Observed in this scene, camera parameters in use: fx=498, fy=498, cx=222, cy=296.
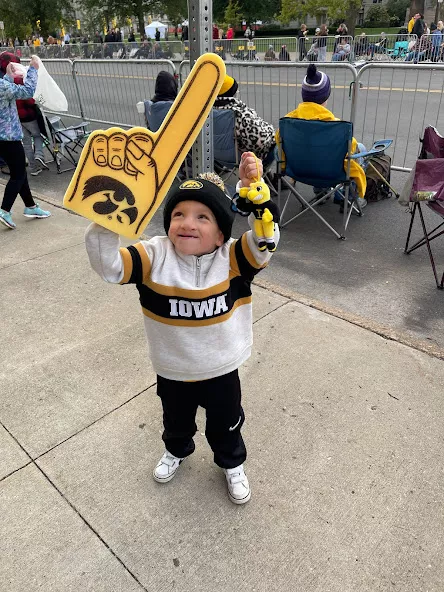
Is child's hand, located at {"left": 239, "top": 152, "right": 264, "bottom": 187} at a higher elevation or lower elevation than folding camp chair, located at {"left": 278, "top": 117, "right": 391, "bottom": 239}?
higher

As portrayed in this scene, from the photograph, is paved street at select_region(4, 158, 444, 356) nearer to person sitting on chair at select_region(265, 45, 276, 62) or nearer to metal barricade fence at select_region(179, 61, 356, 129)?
metal barricade fence at select_region(179, 61, 356, 129)

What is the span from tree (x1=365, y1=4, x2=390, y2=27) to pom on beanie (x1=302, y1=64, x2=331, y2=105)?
166ft

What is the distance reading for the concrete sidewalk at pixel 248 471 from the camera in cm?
193

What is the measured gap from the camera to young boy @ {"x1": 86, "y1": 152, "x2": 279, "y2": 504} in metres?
1.72

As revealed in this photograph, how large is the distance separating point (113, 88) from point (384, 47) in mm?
11848

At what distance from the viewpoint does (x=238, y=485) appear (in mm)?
2195

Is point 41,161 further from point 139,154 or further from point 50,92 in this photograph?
point 139,154

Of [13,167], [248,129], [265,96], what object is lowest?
[13,167]

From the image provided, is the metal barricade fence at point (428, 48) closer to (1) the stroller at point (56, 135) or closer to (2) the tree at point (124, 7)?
(1) the stroller at point (56, 135)

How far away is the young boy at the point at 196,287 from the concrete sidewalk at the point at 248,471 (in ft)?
1.48

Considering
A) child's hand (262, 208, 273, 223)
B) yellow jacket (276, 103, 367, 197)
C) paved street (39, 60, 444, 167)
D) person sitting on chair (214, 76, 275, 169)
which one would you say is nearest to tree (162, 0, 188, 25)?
paved street (39, 60, 444, 167)

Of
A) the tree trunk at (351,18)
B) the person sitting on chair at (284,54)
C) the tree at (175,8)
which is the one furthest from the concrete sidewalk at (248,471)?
the tree at (175,8)

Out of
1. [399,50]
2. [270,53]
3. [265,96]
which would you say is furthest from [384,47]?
[265,96]

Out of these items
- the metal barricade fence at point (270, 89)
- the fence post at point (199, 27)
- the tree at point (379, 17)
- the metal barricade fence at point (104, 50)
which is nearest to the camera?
the fence post at point (199, 27)
